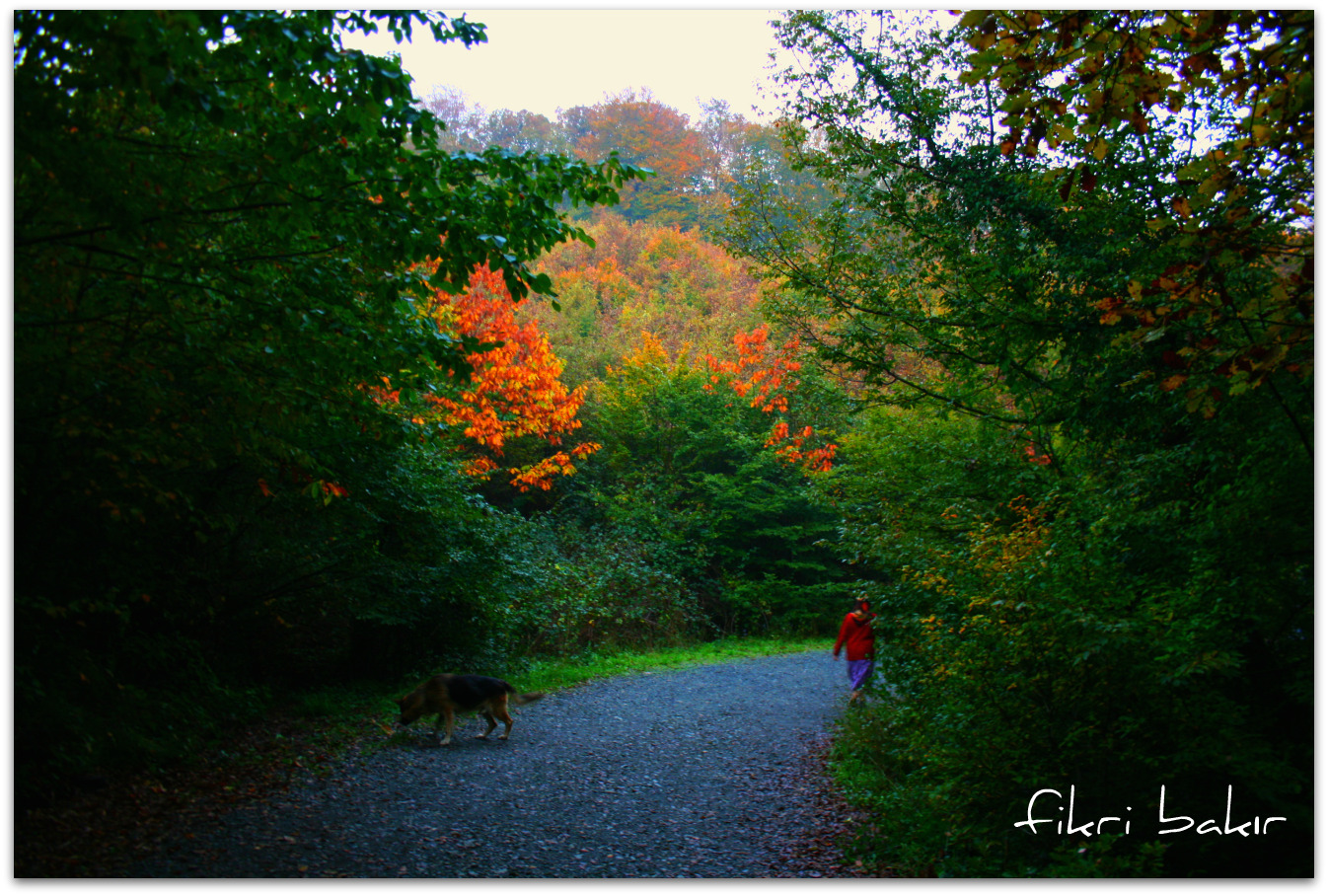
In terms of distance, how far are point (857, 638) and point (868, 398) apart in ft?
9.85

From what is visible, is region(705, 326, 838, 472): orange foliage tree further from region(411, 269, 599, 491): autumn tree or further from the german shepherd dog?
the german shepherd dog

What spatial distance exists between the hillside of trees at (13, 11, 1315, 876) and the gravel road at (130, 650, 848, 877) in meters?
0.91

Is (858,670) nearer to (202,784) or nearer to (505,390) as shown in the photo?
(202,784)

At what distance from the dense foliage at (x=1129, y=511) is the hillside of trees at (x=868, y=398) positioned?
3cm

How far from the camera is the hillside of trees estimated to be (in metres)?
3.57

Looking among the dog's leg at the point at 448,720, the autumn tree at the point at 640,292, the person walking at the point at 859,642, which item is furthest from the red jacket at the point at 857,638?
the autumn tree at the point at 640,292

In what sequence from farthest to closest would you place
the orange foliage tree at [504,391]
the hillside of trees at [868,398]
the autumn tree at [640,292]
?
the autumn tree at [640,292] → the orange foliage tree at [504,391] → the hillside of trees at [868,398]

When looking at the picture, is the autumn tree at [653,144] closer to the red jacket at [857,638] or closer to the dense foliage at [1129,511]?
the red jacket at [857,638]

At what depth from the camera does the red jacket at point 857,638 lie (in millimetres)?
9383

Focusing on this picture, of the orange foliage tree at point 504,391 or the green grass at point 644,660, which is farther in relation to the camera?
the orange foliage tree at point 504,391

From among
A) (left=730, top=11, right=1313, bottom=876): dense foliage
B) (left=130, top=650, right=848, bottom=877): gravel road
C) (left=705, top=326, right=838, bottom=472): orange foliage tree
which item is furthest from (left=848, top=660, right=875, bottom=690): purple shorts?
(left=705, top=326, right=838, bottom=472): orange foliage tree

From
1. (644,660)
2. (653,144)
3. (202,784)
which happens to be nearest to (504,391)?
(644,660)

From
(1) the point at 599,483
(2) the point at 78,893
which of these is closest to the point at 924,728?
(2) the point at 78,893

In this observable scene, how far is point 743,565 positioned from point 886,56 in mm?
12969
